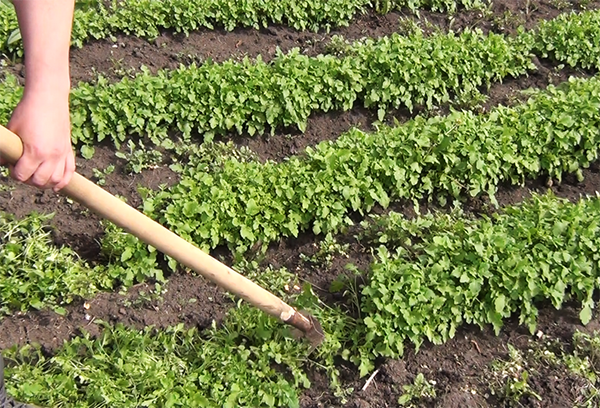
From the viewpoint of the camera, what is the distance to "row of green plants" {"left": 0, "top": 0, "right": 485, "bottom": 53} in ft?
18.0

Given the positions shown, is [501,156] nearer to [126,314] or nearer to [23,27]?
[126,314]

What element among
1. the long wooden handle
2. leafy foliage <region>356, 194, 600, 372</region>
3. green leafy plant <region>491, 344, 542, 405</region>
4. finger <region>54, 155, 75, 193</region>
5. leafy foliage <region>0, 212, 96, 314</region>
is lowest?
leafy foliage <region>0, 212, 96, 314</region>

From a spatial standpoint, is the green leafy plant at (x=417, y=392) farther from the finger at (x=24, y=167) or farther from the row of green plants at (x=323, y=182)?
the finger at (x=24, y=167)

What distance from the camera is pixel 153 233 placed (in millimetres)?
2594

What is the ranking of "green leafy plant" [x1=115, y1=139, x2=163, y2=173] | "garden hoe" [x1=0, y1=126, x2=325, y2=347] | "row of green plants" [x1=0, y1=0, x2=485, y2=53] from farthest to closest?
"row of green plants" [x1=0, y1=0, x2=485, y2=53] → "green leafy plant" [x1=115, y1=139, x2=163, y2=173] → "garden hoe" [x1=0, y1=126, x2=325, y2=347]

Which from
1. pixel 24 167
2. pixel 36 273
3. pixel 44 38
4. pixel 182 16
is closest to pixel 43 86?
pixel 44 38

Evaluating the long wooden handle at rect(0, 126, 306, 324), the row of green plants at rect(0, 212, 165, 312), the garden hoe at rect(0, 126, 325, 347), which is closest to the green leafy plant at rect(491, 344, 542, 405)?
the garden hoe at rect(0, 126, 325, 347)

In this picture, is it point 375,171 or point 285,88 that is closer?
point 375,171

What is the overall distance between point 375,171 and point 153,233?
212 centimetres

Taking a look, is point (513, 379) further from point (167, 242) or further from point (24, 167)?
point (24, 167)

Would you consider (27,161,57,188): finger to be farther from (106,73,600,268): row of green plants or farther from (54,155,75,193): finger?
(106,73,600,268): row of green plants

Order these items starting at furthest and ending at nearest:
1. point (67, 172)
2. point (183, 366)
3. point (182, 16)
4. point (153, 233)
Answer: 1. point (182, 16)
2. point (183, 366)
3. point (153, 233)
4. point (67, 172)

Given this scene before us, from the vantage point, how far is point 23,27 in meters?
2.00

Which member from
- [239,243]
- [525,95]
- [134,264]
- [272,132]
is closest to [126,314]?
[134,264]
